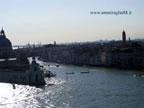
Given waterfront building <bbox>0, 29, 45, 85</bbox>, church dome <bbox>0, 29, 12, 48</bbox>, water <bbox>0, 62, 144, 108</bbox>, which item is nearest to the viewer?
water <bbox>0, 62, 144, 108</bbox>

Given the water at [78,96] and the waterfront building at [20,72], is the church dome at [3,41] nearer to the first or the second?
the waterfront building at [20,72]

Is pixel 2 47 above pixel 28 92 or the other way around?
above

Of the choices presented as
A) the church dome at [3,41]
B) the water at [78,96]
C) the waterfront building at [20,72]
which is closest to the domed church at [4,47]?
the church dome at [3,41]

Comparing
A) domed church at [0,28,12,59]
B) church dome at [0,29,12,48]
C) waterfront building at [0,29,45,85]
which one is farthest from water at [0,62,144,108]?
church dome at [0,29,12,48]

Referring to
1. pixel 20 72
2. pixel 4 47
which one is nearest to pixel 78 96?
pixel 20 72

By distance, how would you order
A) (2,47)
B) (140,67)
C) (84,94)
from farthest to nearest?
1. (140,67)
2. (2,47)
3. (84,94)

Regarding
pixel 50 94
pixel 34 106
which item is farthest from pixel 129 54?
pixel 34 106

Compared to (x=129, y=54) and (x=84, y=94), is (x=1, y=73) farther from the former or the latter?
(x=129, y=54)

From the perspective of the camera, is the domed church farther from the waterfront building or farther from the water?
the water
